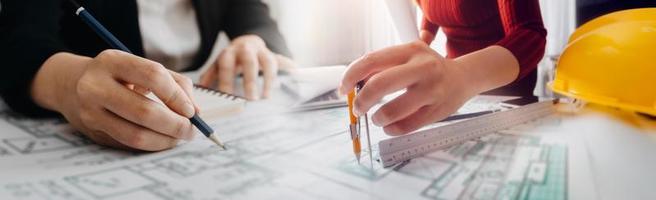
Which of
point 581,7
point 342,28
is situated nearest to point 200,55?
point 342,28

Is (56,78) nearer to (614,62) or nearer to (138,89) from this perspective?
(138,89)

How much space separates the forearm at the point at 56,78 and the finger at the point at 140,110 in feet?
0.18

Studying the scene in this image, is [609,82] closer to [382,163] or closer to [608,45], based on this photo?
[608,45]

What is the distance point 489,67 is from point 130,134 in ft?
0.88

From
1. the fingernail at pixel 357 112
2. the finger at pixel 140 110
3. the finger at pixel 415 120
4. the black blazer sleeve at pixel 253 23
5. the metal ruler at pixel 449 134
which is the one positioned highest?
the black blazer sleeve at pixel 253 23

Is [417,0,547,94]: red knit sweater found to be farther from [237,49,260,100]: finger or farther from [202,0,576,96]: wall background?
[237,49,260,100]: finger

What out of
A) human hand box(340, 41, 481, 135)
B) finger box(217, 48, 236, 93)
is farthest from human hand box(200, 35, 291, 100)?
human hand box(340, 41, 481, 135)

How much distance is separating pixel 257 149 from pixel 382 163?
0.10 meters

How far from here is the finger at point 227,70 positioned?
18.0 inches

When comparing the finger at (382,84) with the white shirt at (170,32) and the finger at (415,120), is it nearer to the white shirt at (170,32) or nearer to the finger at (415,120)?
the finger at (415,120)

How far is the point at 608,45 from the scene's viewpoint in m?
0.35

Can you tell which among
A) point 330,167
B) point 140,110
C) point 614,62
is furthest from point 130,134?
point 614,62

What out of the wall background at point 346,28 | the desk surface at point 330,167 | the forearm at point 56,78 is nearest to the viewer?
the desk surface at point 330,167

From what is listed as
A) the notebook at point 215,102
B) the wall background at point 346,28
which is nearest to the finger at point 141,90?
the notebook at point 215,102
